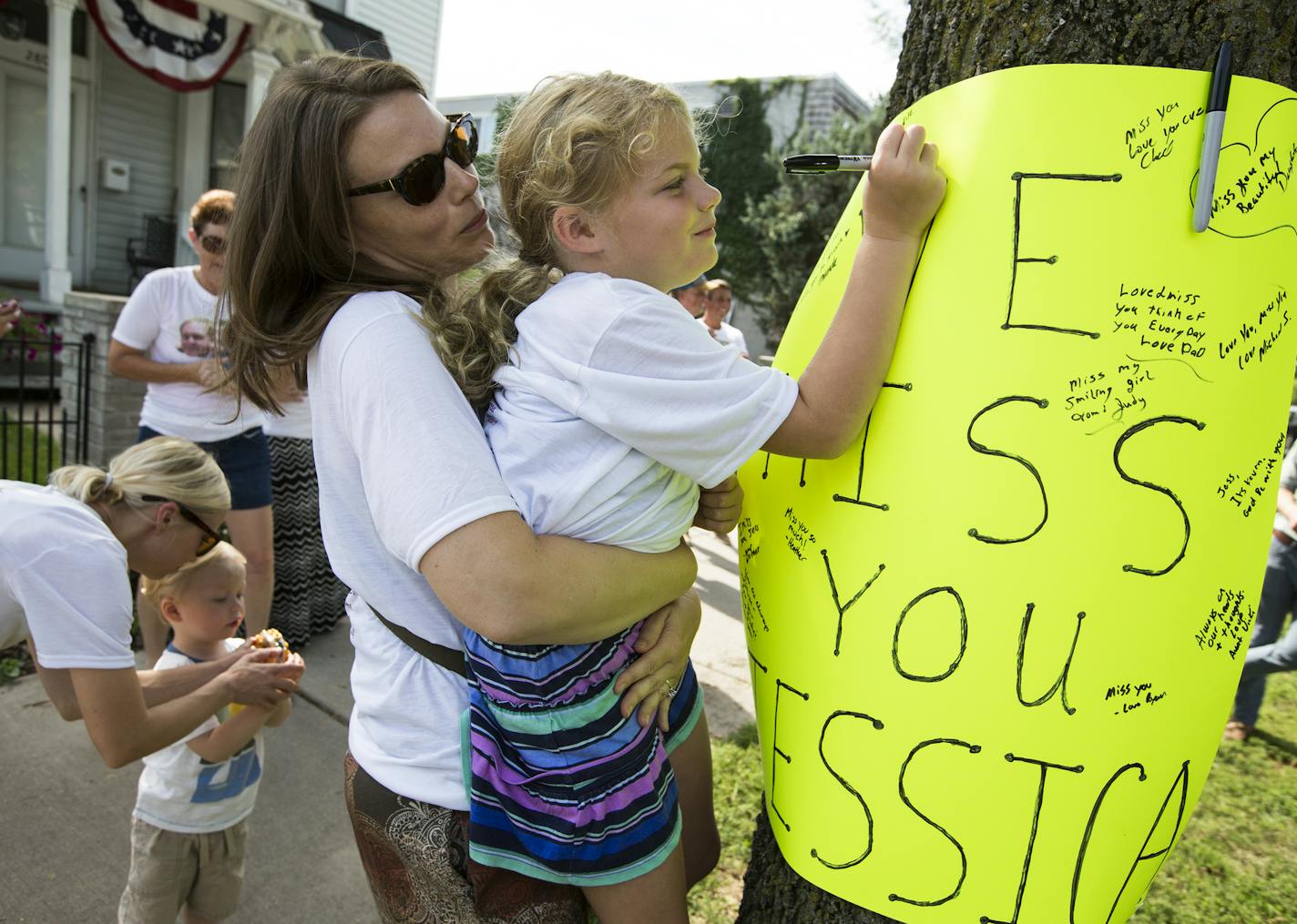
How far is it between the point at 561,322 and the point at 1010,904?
0.92 meters

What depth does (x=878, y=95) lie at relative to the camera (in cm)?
1873

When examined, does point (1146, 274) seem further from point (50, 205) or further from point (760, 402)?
point (50, 205)

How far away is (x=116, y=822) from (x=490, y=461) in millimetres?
2531

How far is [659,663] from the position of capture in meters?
1.29

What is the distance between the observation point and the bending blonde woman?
1880 mm

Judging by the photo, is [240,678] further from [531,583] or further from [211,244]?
[211,244]

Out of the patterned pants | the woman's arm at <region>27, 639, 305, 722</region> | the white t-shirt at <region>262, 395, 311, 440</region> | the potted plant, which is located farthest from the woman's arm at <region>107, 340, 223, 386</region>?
the potted plant

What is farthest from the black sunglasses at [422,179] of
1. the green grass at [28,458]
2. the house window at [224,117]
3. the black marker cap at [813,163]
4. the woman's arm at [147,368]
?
the house window at [224,117]

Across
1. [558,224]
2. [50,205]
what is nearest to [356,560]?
[558,224]

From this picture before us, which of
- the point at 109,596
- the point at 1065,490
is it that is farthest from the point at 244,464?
the point at 1065,490

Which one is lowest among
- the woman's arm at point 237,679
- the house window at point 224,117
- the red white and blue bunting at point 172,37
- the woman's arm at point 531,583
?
the woman's arm at point 237,679

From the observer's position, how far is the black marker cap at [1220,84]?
110cm

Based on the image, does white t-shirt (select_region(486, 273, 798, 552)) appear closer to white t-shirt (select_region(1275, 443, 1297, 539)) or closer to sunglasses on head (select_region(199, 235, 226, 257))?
sunglasses on head (select_region(199, 235, 226, 257))

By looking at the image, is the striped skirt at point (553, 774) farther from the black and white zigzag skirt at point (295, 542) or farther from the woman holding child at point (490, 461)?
the black and white zigzag skirt at point (295, 542)
